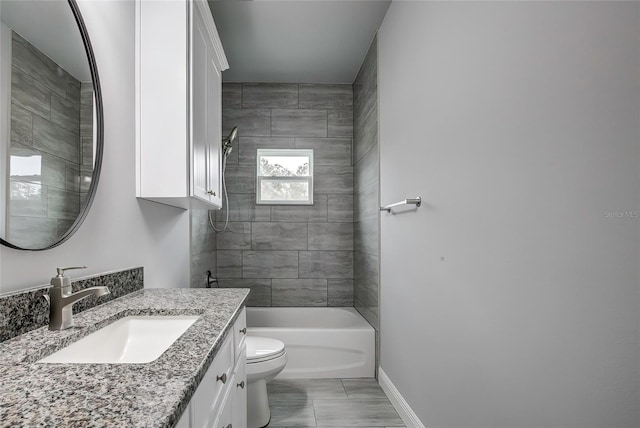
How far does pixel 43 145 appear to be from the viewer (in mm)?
1189

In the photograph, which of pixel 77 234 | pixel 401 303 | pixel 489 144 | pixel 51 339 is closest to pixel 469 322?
pixel 489 144

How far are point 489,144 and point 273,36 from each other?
7.39 feet

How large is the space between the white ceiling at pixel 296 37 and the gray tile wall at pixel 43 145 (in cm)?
169

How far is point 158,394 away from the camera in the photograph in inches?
26.4

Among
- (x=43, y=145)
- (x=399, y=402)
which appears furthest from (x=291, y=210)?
(x=43, y=145)

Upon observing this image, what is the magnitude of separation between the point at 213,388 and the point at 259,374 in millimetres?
1279

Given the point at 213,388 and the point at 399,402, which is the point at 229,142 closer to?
the point at 399,402

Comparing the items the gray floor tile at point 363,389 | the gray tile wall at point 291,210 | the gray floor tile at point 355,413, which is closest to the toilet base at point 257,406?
the gray floor tile at point 355,413

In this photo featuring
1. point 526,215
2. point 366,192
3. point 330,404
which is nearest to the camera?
point 526,215

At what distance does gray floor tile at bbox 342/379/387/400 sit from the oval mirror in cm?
219

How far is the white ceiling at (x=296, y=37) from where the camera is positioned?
8.89ft

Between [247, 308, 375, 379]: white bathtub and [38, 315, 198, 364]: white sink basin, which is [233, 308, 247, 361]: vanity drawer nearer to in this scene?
[38, 315, 198, 364]: white sink basin

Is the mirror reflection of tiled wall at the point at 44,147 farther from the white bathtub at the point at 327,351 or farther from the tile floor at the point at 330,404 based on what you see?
the white bathtub at the point at 327,351

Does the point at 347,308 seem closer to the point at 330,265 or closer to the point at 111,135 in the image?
the point at 330,265
